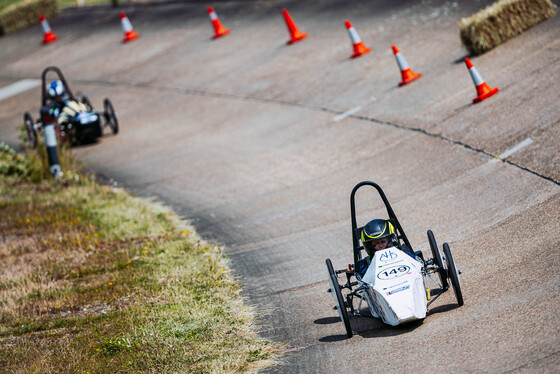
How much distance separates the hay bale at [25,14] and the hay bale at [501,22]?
2361cm

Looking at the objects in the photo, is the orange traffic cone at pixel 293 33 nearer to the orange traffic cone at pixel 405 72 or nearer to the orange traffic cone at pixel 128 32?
the orange traffic cone at pixel 405 72

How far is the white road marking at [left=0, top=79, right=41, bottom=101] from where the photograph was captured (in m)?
26.0

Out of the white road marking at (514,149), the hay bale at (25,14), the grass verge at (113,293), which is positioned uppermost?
the hay bale at (25,14)

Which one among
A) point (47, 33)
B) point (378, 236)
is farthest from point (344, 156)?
point (47, 33)

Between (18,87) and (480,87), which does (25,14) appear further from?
(480,87)

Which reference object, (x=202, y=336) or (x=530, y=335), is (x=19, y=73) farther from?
(x=530, y=335)

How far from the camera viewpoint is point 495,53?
16.3 metres

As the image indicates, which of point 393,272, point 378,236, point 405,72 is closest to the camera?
point 393,272

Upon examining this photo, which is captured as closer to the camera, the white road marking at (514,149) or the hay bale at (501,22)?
the white road marking at (514,149)

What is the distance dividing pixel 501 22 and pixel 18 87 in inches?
684

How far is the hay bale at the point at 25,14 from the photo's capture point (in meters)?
34.2

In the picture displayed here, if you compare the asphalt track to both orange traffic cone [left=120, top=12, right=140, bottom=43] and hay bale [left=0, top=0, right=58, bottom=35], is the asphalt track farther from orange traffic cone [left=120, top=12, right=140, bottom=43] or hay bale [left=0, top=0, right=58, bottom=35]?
hay bale [left=0, top=0, right=58, bottom=35]

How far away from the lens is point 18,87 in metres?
26.5

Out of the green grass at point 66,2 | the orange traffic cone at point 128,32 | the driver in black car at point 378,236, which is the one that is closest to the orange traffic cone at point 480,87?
the driver in black car at point 378,236
